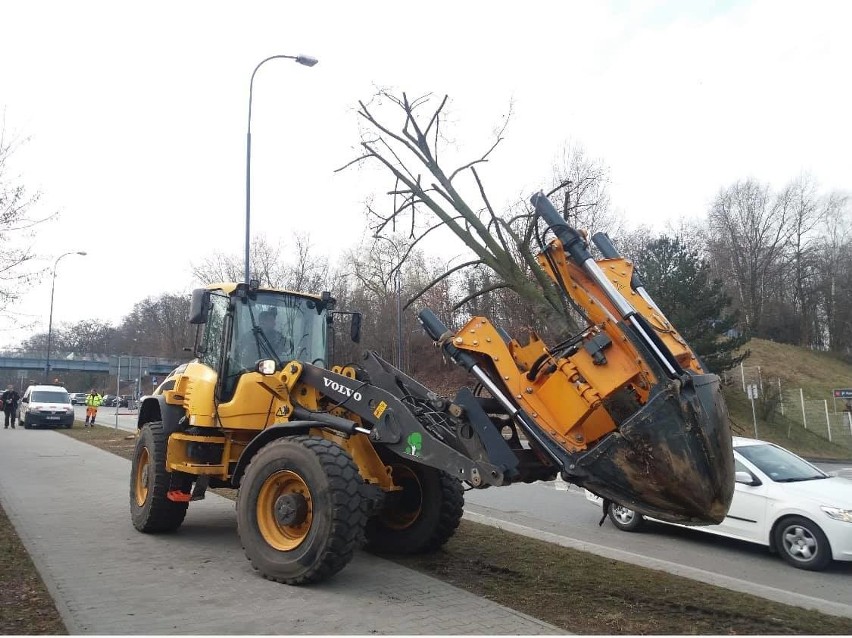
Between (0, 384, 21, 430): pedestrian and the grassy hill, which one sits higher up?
the grassy hill

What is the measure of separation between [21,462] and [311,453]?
42.6 feet

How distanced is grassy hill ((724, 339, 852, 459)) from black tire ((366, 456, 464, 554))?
4548mm

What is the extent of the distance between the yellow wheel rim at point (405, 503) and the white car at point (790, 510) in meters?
1.91

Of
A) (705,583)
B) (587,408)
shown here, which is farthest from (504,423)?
(705,583)

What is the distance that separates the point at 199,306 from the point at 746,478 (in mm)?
6882

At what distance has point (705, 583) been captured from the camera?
6387 mm

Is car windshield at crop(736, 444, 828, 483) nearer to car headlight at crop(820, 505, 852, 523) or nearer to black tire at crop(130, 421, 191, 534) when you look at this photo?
car headlight at crop(820, 505, 852, 523)

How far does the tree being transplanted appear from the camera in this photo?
28500 millimetres

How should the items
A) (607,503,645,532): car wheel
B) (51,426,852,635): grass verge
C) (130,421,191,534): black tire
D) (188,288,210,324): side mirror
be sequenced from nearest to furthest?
1. (51,426,852,635): grass verge
2. (188,288,210,324): side mirror
3. (130,421,191,534): black tire
4. (607,503,645,532): car wheel

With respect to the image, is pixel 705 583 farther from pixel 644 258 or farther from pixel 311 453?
pixel 644 258

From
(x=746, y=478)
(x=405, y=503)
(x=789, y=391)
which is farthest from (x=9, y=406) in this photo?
(x=789, y=391)

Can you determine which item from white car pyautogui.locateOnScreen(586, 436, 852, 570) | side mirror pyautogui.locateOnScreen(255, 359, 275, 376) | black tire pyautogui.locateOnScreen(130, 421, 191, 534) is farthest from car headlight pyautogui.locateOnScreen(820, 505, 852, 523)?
black tire pyautogui.locateOnScreen(130, 421, 191, 534)

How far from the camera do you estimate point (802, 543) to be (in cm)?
790

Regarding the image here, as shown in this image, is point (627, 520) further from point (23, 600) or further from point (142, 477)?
point (23, 600)
